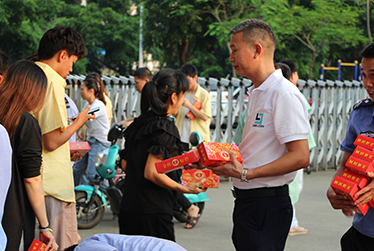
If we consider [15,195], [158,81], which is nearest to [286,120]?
[158,81]

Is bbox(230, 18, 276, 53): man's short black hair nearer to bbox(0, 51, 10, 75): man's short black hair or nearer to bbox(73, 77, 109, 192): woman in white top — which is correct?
bbox(0, 51, 10, 75): man's short black hair

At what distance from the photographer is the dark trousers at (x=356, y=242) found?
2594mm

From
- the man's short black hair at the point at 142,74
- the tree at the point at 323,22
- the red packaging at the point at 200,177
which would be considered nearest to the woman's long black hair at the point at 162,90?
the red packaging at the point at 200,177

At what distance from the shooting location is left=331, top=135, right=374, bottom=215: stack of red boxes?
213 centimetres

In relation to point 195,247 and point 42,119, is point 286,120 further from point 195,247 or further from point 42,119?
point 195,247

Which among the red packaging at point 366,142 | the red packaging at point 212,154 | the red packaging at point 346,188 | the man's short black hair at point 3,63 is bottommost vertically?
the red packaging at point 346,188

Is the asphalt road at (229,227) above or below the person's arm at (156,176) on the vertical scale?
below

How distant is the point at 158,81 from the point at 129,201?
85cm

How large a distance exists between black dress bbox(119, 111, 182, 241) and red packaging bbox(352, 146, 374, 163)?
126cm

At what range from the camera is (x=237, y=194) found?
2.79m

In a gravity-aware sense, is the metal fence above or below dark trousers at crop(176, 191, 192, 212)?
above

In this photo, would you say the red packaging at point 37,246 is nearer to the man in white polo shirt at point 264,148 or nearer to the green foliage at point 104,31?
the man in white polo shirt at point 264,148

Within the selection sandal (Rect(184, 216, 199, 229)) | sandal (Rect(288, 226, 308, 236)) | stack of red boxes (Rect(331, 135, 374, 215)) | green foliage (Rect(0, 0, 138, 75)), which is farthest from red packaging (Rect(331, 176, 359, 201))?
green foliage (Rect(0, 0, 138, 75))

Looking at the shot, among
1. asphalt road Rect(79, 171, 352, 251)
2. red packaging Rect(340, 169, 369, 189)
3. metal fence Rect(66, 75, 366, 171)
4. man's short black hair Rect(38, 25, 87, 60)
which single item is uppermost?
man's short black hair Rect(38, 25, 87, 60)
